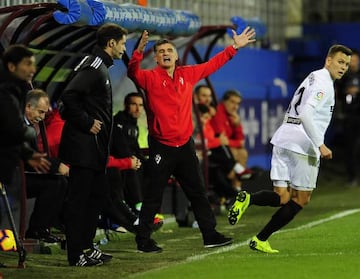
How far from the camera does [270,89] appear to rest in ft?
67.1

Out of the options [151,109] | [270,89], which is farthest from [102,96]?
[270,89]

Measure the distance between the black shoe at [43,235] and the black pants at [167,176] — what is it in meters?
0.83

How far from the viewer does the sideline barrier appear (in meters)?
10.8

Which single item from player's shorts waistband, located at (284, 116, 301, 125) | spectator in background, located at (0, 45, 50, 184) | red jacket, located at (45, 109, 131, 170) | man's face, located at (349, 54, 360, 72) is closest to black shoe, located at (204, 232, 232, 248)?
player's shorts waistband, located at (284, 116, 301, 125)

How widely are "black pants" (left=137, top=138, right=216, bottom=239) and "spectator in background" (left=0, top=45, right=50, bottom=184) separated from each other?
212cm

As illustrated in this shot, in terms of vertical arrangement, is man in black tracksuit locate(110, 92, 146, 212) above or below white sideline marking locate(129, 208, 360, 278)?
above

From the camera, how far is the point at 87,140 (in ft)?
32.3

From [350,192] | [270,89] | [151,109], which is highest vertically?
[151,109]

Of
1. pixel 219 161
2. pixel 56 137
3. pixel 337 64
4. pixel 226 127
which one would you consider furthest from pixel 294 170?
pixel 226 127

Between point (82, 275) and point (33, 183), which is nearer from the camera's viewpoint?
point (82, 275)

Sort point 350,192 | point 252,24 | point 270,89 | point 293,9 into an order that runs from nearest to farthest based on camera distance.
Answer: point 252,24
point 350,192
point 270,89
point 293,9

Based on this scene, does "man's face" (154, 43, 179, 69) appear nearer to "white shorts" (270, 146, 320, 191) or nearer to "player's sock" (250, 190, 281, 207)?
"white shorts" (270, 146, 320, 191)

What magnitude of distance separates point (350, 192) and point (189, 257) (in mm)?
8442

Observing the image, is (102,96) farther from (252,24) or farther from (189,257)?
(252,24)
